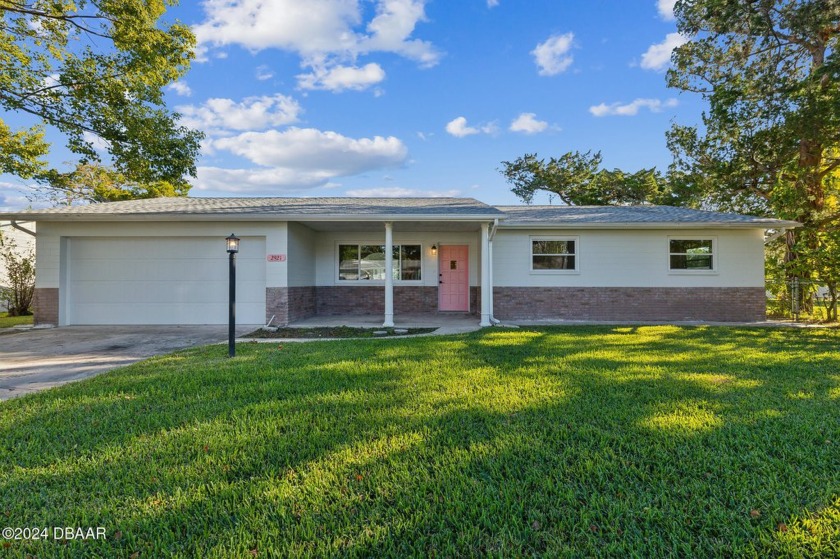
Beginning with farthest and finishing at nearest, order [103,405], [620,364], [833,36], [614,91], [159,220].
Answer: [614,91] → [833,36] → [159,220] → [620,364] → [103,405]

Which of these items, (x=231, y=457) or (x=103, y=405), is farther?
(x=103, y=405)

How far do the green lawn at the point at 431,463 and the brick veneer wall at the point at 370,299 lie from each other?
7.28 metres

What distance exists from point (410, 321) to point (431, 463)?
7776mm

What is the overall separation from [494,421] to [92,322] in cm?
1124

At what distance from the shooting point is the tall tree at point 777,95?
975 cm

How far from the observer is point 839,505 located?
7.07 feet

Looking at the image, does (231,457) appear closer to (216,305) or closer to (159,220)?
(216,305)

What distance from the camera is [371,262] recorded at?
12477 millimetres

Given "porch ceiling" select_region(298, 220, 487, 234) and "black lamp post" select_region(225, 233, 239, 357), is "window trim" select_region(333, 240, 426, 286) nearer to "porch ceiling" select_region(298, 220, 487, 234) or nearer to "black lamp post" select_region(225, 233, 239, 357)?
"porch ceiling" select_region(298, 220, 487, 234)

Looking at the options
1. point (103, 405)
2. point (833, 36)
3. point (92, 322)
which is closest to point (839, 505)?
point (103, 405)

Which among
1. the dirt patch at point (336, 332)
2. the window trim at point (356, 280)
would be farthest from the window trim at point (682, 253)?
the dirt patch at point (336, 332)

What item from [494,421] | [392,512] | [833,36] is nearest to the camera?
[392,512]

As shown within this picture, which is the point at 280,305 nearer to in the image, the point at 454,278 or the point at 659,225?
the point at 454,278

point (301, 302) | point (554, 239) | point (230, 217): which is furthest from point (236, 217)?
point (554, 239)
